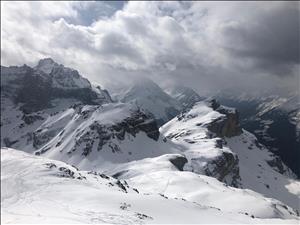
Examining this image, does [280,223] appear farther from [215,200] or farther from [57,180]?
[57,180]

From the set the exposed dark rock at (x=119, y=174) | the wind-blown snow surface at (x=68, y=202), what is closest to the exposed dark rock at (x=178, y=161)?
the exposed dark rock at (x=119, y=174)

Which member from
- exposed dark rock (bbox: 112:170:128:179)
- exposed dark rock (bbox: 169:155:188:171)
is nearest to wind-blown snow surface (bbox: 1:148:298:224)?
exposed dark rock (bbox: 112:170:128:179)

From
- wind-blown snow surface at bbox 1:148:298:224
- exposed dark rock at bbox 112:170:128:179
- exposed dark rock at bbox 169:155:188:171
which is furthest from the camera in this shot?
exposed dark rock at bbox 169:155:188:171

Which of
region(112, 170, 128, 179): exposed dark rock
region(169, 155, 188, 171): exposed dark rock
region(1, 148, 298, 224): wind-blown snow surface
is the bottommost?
region(1, 148, 298, 224): wind-blown snow surface

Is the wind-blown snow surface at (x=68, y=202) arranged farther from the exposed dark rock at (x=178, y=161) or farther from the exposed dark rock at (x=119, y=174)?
the exposed dark rock at (x=178, y=161)

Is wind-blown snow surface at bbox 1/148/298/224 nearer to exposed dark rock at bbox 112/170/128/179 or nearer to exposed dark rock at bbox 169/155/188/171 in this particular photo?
exposed dark rock at bbox 112/170/128/179

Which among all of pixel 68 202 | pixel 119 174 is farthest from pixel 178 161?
pixel 68 202

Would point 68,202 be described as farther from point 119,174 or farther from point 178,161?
point 178,161

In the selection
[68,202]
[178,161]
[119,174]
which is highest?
[178,161]

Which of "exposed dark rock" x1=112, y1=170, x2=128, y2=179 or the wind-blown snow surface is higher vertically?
"exposed dark rock" x1=112, y1=170, x2=128, y2=179

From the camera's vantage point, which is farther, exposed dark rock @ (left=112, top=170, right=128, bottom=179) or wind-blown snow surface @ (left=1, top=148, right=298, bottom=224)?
exposed dark rock @ (left=112, top=170, right=128, bottom=179)

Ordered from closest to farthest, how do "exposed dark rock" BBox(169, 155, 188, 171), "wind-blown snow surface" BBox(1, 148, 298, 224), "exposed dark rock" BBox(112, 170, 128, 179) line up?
"wind-blown snow surface" BBox(1, 148, 298, 224) < "exposed dark rock" BBox(112, 170, 128, 179) < "exposed dark rock" BBox(169, 155, 188, 171)

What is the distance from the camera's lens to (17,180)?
45.4m

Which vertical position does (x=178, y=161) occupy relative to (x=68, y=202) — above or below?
above
